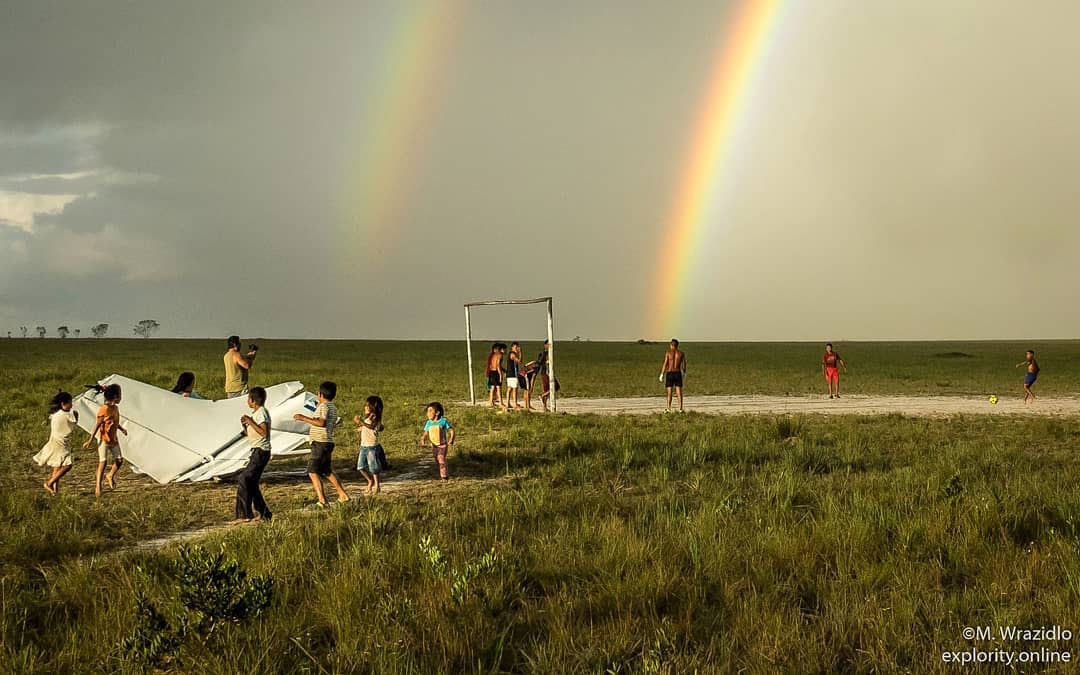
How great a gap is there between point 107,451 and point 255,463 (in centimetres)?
388

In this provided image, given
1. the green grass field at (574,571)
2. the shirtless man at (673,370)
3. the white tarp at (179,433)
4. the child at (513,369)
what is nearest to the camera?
the green grass field at (574,571)

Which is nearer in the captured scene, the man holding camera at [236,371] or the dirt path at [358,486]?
the dirt path at [358,486]

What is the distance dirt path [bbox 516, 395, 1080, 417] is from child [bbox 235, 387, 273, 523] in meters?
13.4

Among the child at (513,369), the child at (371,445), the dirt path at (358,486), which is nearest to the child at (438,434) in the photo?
the dirt path at (358,486)

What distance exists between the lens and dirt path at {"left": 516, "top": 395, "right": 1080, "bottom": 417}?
2330 cm

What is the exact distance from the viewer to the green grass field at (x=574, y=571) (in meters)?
5.65

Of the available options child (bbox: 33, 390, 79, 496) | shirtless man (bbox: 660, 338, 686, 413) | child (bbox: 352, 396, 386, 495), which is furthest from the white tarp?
shirtless man (bbox: 660, 338, 686, 413)

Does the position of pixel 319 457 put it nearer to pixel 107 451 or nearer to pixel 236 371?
pixel 107 451

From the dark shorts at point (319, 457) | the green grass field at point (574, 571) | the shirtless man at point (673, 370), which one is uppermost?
the shirtless man at point (673, 370)

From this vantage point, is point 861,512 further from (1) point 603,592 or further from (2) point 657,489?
(1) point 603,592

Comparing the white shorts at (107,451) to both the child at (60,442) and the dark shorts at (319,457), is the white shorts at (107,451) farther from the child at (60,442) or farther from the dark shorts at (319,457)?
the dark shorts at (319,457)

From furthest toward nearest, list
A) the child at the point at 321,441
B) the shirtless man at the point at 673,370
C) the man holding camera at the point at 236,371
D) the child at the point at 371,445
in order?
the shirtless man at the point at 673,370 → the man holding camera at the point at 236,371 → the child at the point at 371,445 → the child at the point at 321,441

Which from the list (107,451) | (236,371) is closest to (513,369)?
(236,371)

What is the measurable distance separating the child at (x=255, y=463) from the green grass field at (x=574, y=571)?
36 cm
